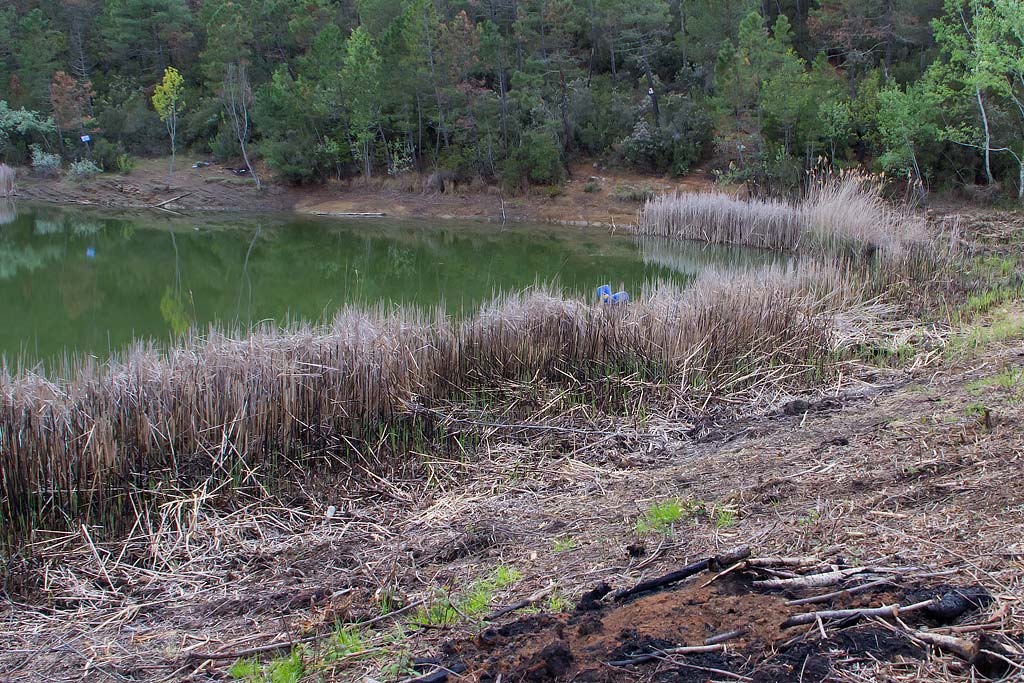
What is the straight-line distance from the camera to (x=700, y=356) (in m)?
7.42

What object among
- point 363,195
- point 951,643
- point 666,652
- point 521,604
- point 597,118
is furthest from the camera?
point 597,118

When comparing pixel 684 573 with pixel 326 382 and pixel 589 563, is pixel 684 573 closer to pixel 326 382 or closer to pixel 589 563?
pixel 589 563

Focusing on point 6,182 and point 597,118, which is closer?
point 597,118

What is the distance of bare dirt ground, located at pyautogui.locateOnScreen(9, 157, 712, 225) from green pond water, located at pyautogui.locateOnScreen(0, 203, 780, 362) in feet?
6.08

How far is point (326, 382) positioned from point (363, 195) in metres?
26.3

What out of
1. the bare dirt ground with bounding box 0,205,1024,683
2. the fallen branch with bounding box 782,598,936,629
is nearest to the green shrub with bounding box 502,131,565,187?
the bare dirt ground with bounding box 0,205,1024,683

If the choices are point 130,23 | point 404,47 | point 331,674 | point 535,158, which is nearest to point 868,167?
point 535,158

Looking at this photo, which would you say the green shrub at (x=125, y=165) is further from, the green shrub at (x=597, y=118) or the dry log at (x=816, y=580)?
the dry log at (x=816, y=580)

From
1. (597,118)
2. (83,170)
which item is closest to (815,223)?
(597,118)

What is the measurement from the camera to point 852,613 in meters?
2.63

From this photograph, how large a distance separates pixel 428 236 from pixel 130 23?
2997 centimetres

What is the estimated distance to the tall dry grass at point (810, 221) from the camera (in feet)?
42.8

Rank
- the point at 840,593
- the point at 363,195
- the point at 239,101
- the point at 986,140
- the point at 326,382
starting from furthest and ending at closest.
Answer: the point at 239,101, the point at 363,195, the point at 986,140, the point at 326,382, the point at 840,593

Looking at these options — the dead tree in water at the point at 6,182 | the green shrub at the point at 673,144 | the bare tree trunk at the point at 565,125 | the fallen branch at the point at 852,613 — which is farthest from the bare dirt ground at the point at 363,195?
the fallen branch at the point at 852,613
